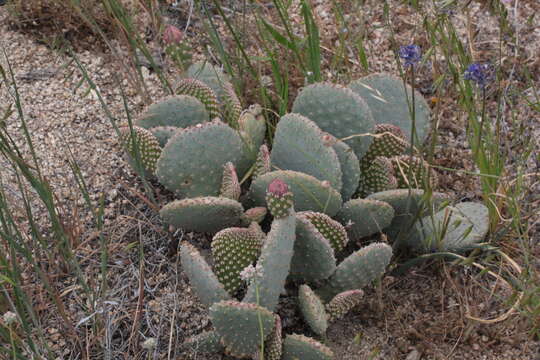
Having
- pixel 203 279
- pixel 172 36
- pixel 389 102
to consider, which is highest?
pixel 172 36

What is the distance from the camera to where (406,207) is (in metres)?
2.14

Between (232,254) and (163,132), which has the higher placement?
(163,132)

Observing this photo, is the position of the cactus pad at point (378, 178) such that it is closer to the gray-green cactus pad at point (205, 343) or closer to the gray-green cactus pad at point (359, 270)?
the gray-green cactus pad at point (359, 270)

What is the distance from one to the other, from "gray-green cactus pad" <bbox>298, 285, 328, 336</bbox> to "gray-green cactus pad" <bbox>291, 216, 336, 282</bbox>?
0.23 ft

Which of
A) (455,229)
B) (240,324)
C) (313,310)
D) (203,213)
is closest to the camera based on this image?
(240,324)

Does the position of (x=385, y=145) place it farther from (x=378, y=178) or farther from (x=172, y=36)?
(x=172, y=36)

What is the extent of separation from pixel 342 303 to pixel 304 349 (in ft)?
0.63

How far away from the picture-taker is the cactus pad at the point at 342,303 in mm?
1936

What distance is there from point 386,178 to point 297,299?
1.68 feet

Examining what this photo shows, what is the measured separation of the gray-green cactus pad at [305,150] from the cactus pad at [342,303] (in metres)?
0.34

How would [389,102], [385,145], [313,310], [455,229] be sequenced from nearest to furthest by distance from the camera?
[313,310] → [455,229] → [385,145] → [389,102]

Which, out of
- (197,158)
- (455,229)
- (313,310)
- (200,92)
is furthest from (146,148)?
(455,229)

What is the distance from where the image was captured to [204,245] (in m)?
2.26

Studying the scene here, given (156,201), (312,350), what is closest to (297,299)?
(312,350)
